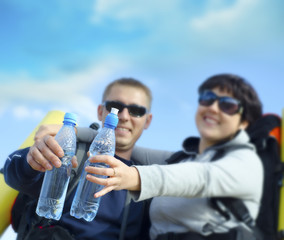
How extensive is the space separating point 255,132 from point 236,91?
283 millimetres

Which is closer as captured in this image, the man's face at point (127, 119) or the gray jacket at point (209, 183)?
the gray jacket at point (209, 183)

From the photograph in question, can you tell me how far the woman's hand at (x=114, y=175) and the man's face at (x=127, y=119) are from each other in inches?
55.2

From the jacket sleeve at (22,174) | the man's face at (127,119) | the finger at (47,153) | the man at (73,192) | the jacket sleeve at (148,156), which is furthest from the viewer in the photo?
the man's face at (127,119)

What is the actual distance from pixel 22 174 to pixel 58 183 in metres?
0.32

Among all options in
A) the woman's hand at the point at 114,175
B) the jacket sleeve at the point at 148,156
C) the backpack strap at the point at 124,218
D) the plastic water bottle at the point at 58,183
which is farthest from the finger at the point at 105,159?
the jacket sleeve at the point at 148,156

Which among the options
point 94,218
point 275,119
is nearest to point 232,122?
point 275,119

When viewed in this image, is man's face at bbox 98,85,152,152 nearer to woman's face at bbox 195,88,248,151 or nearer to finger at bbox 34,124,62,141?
finger at bbox 34,124,62,141

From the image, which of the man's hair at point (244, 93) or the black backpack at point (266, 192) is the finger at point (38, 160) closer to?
the black backpack at point (266, 192)

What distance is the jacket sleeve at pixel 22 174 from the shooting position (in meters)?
2.64

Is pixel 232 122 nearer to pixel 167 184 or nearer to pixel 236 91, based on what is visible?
pixel 236 91

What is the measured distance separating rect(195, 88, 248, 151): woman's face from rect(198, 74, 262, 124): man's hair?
0.11 feet

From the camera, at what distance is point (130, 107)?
321 cm

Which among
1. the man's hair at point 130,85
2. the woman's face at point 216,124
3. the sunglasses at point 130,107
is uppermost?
the man's hair at point 130,85

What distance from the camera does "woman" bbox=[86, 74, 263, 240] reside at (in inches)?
70.1
